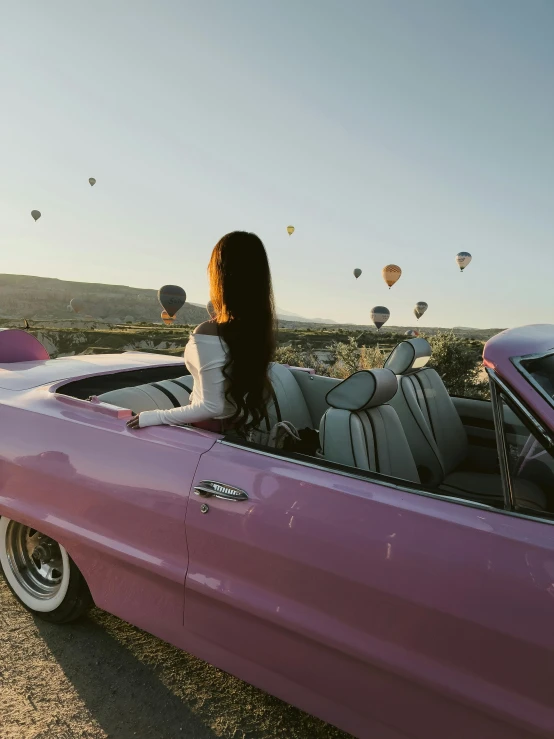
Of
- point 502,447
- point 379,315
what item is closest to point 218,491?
point 502,447

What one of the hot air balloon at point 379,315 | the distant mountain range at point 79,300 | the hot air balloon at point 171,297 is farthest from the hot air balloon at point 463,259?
the distant mountain range at point 79,300

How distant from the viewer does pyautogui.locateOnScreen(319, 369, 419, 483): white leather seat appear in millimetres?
2377

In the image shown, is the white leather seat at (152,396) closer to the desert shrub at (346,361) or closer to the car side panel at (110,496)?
the car side panel at (110,496)

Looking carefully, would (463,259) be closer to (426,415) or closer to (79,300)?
(426,415)

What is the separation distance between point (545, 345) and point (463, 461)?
75.9 inches

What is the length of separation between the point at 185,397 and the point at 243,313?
2.93ft

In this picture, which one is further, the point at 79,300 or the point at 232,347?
the point at 79,300

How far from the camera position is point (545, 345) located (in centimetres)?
198

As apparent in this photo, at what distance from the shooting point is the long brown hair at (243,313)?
7.92ft

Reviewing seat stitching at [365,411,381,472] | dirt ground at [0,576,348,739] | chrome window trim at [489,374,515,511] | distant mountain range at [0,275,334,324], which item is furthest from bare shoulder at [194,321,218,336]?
distant mountain range at [0,275,334,324]

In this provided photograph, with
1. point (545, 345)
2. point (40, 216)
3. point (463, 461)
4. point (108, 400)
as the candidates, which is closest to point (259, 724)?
point (108, 400)

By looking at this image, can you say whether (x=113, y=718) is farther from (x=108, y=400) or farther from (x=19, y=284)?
(x=19, y=284)

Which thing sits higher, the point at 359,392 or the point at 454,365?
the point at 359,392

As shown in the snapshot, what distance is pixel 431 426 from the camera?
11.7ft
